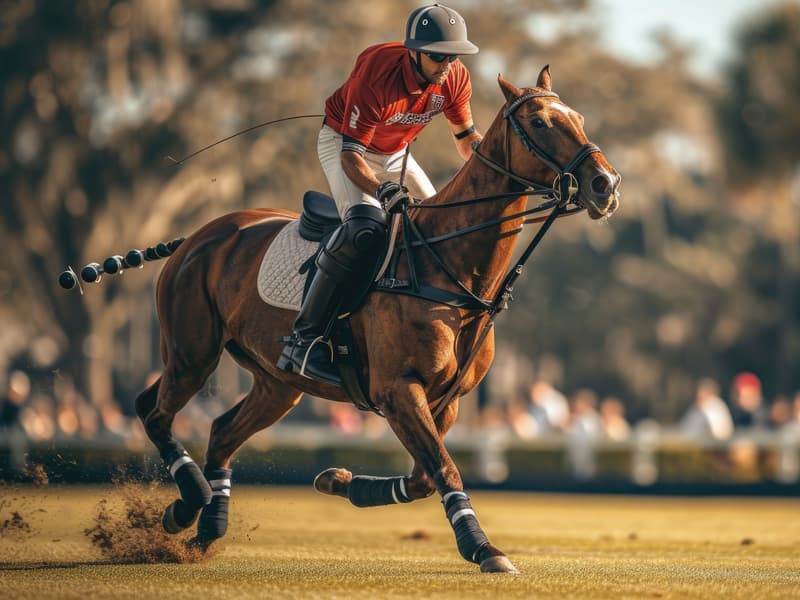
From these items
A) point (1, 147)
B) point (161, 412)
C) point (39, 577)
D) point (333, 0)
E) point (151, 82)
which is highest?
point (333, 0)

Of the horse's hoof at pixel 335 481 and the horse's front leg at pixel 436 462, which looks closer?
the horse's front leg at pixel 436 462

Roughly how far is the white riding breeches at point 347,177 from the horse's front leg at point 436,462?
1219mm

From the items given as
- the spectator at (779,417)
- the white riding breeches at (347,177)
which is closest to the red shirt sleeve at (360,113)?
the white riding breeches at (347,177)

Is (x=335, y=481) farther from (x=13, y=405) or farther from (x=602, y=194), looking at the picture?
(x=13, y=405)

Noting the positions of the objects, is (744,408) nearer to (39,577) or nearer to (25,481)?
(25,481)

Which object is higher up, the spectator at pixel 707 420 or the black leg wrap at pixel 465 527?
the spectator at pixel 707 420

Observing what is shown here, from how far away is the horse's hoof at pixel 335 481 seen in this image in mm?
8617

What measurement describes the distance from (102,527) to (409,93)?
3.43 meters

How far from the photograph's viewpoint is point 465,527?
7281mm

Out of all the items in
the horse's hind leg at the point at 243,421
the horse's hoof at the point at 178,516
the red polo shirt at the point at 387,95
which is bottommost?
the horse's hoof at the point at 178,516


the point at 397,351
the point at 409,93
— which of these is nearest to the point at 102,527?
the point at 397,351

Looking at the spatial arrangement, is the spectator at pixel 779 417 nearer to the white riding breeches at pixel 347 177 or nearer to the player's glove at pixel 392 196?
the white riding breeches at pixel 347 177

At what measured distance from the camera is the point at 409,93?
7.97 m

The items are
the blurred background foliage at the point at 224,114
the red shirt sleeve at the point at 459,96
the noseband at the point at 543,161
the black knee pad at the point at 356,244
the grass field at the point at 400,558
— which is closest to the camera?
the grass field at the point at 400,558
